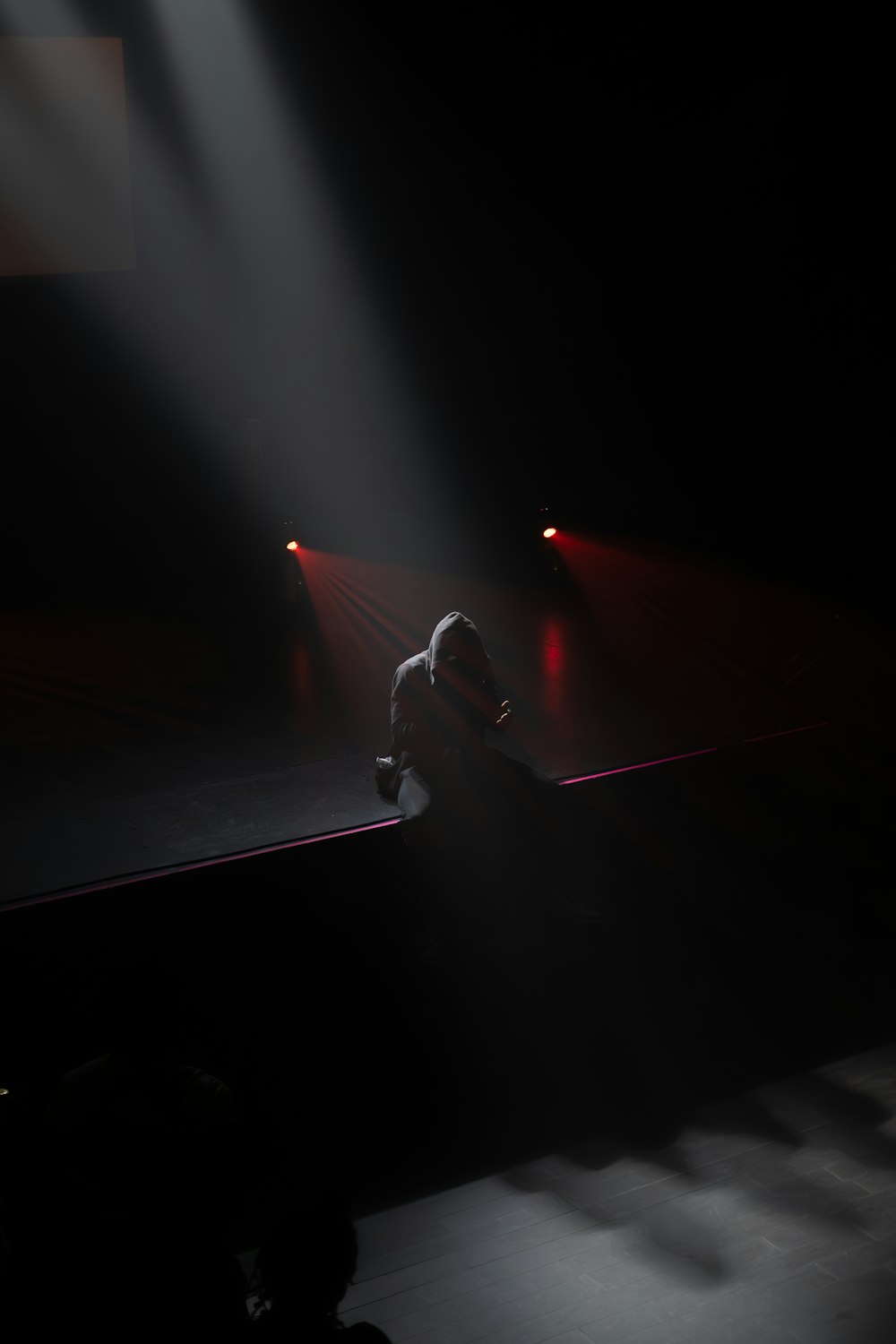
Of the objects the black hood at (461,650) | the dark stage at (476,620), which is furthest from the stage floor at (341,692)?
the black hood at (461,650)

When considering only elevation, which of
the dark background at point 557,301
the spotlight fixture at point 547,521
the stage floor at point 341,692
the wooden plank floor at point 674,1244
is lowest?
the wooden plank floor at point 674,1244

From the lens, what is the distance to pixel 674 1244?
2045 mm

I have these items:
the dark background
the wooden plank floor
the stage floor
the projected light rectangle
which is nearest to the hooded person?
the stage floor

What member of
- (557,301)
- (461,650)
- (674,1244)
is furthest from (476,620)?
(674,1244)

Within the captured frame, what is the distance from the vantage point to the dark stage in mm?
2406

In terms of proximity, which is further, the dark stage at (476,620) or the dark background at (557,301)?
the dark background at (557,301)

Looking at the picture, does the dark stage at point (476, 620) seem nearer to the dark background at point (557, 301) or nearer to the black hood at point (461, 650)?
the dark background at point (557, 301)

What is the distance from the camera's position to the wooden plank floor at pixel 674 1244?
5.96ft

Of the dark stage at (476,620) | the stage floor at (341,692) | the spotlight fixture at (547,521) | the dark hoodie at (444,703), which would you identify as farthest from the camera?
the spotlight fixture at (547,521)

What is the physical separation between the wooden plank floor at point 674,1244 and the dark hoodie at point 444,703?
1.34 metres

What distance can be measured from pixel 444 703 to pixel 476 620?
7.36ft

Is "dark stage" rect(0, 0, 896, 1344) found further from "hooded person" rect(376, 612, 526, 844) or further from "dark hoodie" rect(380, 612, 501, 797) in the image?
"dark hoodie" rect(380, 612, 501, 797)

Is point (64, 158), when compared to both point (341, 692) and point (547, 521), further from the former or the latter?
point (547, 521)

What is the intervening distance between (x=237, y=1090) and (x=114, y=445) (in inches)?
182
